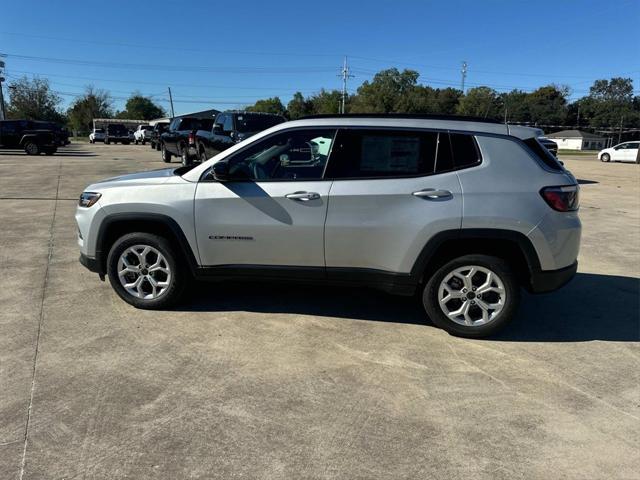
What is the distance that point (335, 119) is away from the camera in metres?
4.42

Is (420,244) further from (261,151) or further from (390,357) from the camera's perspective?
(261,151)

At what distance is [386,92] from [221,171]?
12110 cm

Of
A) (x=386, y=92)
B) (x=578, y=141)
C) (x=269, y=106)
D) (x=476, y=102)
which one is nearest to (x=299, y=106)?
(x=269, y=106)

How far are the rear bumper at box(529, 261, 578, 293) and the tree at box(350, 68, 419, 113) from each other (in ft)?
326

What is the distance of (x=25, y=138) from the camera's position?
27422 millimetres

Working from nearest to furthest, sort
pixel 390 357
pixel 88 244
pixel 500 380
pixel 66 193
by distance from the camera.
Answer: pixel 500 380 → pixel 390 357 → pixel 88 244 → pixel 66 193

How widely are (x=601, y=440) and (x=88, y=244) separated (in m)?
4.43

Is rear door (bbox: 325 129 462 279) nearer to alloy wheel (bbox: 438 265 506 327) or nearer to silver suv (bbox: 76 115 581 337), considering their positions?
silver suv (bbox: 76 115 581 337)

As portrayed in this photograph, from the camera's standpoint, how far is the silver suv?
407cm

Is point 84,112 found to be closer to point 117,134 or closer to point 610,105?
point 117,134

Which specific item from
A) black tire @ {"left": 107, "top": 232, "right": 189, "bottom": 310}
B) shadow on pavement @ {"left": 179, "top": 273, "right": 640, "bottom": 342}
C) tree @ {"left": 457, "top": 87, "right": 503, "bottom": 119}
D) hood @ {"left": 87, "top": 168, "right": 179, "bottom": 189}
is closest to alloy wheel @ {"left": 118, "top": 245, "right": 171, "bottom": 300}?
black tire @ {"left": 107, "top": 232, "right": 189, "bottom": 310}

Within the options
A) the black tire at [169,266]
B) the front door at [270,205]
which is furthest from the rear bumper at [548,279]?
the black tire at [169,266]

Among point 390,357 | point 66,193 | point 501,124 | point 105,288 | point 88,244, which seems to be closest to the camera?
point 390,357

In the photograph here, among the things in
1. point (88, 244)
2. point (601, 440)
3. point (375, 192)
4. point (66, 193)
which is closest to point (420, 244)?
point (375, 192)
